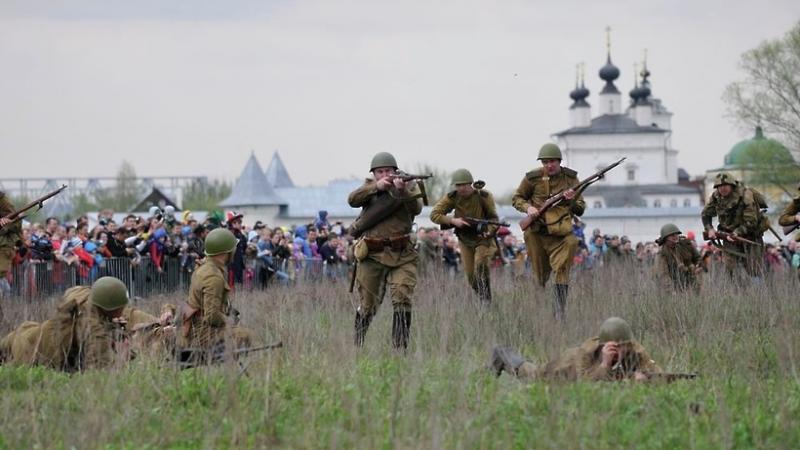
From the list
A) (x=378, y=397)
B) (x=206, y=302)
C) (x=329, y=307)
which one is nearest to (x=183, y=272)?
(x=329, y=307)

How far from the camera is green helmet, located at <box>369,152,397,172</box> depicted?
47.6 feet

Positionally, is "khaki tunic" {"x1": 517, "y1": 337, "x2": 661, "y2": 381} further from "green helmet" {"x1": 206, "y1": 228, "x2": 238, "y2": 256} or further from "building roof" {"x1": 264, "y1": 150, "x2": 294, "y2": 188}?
"building roof" {"x1": 264, "y1": 150, "x2": 294, "y2": 188}

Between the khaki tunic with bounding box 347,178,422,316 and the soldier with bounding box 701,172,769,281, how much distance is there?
277 inches

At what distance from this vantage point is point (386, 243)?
14.5 meters

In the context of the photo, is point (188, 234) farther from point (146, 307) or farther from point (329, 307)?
point (329, 307)

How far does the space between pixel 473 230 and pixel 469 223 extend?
172 millimetres

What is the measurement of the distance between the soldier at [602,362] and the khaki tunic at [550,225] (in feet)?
16.5

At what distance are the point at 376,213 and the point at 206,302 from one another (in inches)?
97.5

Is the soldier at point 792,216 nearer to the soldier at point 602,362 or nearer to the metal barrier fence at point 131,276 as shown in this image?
the metal barrier fence at point 131,276

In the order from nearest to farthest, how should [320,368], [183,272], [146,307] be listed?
[320,368] < [146,307] < [183,272]

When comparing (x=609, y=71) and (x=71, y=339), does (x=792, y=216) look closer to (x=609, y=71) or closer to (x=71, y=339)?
(x=71, y=339)

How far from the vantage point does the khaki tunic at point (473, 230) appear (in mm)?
18328

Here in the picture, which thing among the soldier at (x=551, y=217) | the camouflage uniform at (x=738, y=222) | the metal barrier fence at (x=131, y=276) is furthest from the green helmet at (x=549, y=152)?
the metal barrier fence at (x=131, y=276)

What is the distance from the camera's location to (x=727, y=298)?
15.8m
